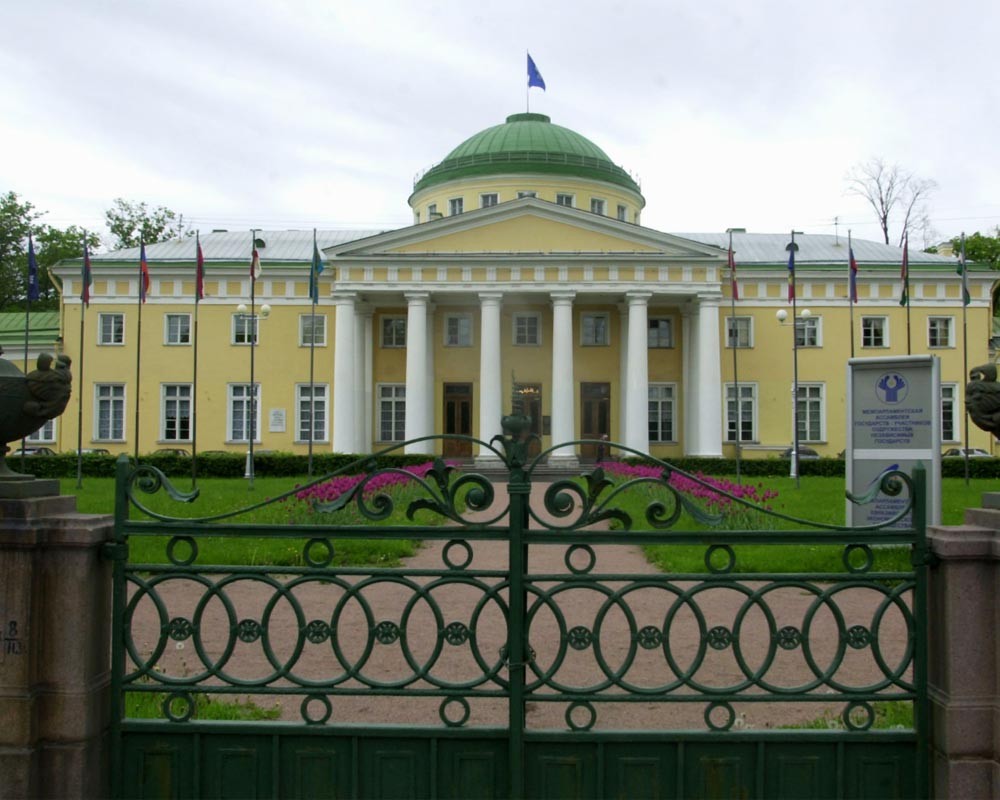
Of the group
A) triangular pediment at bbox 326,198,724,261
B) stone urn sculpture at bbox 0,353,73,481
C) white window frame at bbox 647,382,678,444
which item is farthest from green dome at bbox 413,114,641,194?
stone urn sculpture at bbox 0,353,73,481

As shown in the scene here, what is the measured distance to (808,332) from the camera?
1555 inches

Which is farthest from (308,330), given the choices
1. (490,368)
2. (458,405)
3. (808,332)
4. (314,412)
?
(808,332)

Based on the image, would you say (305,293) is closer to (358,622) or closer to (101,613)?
(358,622)

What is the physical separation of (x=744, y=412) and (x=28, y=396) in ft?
124

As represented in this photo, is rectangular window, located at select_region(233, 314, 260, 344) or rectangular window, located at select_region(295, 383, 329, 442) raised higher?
rectangular window, located at select_region(233, 314, 260, 344)

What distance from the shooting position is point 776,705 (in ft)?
18.8

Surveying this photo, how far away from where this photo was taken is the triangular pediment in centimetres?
3631

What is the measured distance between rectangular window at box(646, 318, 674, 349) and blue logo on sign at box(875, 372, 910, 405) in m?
28.1

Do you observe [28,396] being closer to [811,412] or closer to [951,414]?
[811,412]

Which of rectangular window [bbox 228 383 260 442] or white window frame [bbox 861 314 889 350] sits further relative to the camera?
white window frame [bbox 861 314 889 350]

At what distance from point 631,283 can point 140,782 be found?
3353 centimetres

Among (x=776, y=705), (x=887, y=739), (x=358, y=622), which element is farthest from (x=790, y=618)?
(x=887, y=739)

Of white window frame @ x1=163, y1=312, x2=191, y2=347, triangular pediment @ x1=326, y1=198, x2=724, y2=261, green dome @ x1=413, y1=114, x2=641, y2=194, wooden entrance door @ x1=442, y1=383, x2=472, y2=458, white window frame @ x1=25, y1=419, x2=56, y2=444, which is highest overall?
green dome @ x1=413, y1=114, x2=641, y2=194

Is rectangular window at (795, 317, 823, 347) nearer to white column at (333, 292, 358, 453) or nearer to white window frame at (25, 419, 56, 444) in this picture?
white column at (333, 292, 358, 453)
